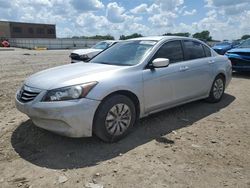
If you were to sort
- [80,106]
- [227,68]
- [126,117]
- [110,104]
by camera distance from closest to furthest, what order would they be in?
1. [80,106]
2. [110,104]
3. [126,117]
4. [227,68]

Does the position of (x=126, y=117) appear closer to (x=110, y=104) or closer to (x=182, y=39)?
(x=110, y=104)

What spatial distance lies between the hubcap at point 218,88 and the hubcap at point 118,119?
3.06m

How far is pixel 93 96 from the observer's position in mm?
4125

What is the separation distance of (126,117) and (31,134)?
1.63m

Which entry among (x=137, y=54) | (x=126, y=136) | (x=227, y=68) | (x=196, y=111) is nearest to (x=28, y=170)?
(x=126, y=136)

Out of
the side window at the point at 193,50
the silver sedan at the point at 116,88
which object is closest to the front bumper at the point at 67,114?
the silver sedan at the point at 116,88

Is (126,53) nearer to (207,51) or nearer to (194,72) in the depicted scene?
(194,72)

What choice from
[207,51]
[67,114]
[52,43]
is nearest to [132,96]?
[67,114]

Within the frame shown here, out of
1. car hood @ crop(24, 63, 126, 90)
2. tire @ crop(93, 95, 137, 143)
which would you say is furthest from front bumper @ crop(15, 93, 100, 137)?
car hood @ crop(24, 63, 126, 90)

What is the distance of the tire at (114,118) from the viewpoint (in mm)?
4238

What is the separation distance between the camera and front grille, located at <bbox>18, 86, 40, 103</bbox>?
4.26 metres

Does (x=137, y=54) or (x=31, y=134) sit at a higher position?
(x=137, y=54)

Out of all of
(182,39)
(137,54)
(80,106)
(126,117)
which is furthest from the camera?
(182,39)

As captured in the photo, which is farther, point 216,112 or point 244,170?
point 216,112
